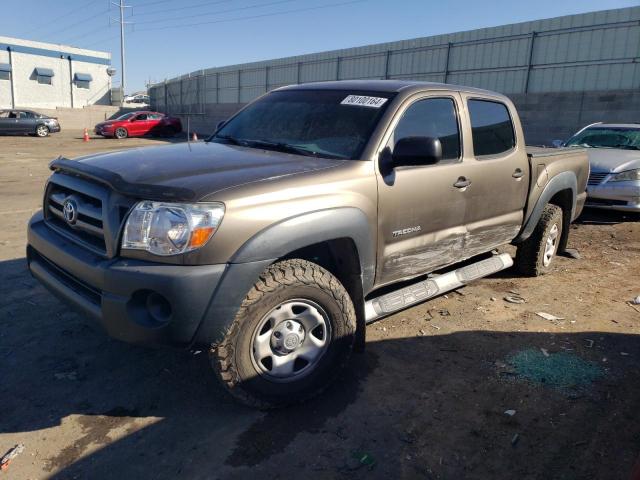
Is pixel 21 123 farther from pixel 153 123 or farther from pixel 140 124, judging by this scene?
pixel 153 123

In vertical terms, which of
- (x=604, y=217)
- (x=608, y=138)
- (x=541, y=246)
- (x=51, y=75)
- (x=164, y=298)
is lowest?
(x=604, y=217)

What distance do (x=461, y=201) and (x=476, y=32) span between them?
1577 cm

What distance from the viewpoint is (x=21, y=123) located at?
2666cm

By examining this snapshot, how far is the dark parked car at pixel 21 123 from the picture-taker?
26.5m

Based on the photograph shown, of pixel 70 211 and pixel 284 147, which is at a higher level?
pixel 284 147

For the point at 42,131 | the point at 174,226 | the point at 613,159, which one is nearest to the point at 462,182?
the point at 174,226

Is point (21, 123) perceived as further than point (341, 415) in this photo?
Yes

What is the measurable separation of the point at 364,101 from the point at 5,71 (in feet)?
161

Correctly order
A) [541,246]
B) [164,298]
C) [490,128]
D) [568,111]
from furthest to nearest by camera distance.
A: [568,111], [541,246], [490,128], [164,298]

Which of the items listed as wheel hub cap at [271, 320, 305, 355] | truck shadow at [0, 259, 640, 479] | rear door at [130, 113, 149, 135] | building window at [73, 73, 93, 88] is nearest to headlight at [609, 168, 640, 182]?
truck shadow at [0, 259, 640, 479]

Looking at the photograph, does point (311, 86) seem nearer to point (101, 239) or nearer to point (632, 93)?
point (101, 239)

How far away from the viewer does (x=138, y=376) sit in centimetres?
333

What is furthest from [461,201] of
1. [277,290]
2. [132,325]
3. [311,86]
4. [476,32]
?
[476,32]

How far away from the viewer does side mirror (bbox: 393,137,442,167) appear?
10.5ft
